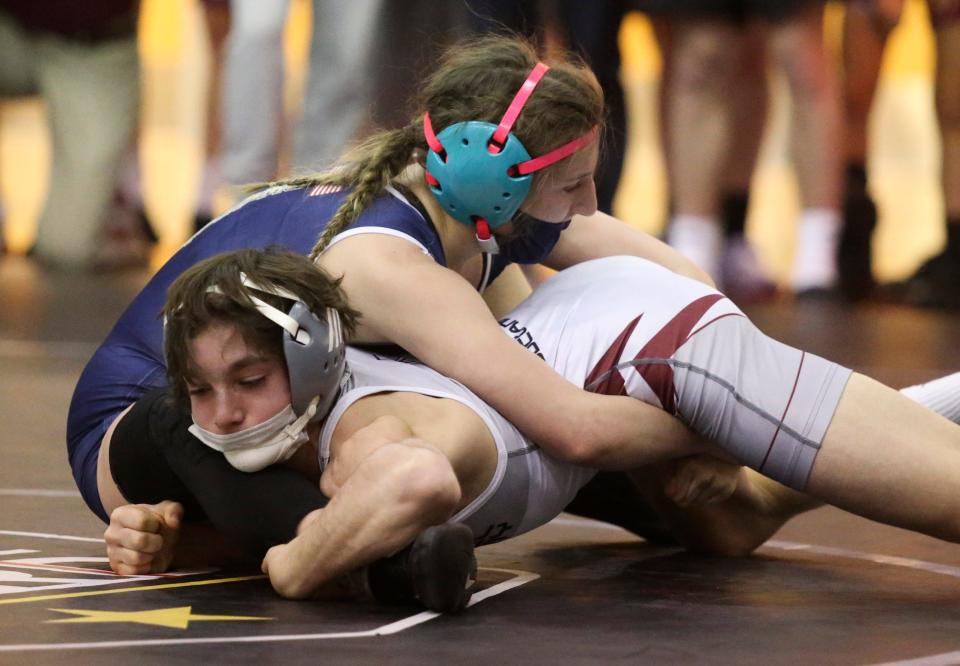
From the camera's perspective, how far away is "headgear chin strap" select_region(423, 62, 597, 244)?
124 inches

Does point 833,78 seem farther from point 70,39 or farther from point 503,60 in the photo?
point 503,60

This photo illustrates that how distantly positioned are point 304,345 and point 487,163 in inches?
19.1

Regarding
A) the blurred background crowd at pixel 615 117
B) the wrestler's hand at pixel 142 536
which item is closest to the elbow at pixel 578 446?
the wrestler's hand at pixel 142 536

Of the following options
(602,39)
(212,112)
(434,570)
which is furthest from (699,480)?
(212,112)

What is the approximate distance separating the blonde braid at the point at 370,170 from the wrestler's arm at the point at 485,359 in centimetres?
7

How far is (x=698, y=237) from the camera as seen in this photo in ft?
23.9

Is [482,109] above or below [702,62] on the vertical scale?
below

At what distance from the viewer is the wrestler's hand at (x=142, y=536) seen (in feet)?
9.87

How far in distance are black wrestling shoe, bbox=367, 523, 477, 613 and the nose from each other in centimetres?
29

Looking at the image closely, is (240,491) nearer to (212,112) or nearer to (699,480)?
(699,480)

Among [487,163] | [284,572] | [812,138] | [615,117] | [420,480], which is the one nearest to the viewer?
[420,480]

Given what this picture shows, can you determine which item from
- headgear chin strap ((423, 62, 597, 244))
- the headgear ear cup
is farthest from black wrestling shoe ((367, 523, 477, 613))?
headgear chin strap ((423, 62, 597, 244))

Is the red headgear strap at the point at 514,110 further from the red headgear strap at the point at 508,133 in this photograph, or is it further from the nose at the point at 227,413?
the nose at the point at 227,413

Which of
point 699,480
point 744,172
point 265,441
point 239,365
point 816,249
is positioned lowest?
point 699,480
